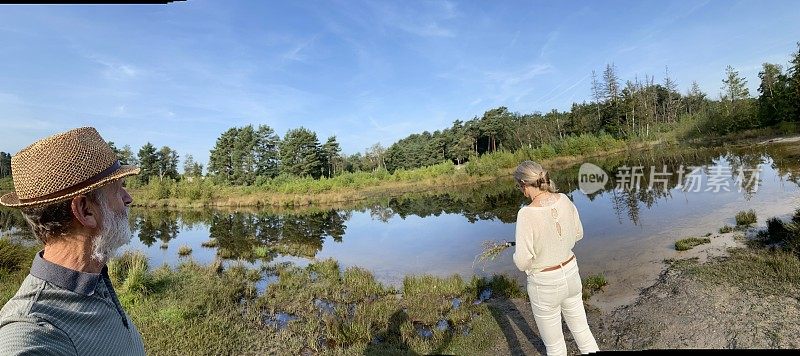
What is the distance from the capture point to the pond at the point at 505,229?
952cm

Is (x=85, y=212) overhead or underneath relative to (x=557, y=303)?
overhead

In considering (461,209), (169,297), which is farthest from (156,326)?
(461,209)

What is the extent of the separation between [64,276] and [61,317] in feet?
0.59

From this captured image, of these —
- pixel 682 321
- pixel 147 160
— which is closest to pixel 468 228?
pixel 682 321

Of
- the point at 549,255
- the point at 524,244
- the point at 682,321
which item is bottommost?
the point at 682,321

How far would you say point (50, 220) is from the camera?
1508 mm

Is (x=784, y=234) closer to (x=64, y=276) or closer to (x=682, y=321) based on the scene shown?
(x=682, y=321)

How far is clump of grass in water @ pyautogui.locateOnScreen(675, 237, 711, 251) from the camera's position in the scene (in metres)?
8.38

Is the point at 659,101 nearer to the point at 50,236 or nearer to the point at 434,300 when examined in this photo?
the point at 434,300

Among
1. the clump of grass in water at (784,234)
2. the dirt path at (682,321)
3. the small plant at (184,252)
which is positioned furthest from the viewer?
the small plant at (184,252)

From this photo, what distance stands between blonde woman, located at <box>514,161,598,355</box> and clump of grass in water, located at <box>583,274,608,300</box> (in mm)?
3717

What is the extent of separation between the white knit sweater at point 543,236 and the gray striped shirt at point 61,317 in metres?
2.55

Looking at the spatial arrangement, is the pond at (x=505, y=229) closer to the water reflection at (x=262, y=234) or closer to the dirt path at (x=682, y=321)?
the water reflection at (x=262, y=234)

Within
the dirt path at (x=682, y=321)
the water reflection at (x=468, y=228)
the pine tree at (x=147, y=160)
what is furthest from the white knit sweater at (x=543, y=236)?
the pine tree at (x=147, y=160)
